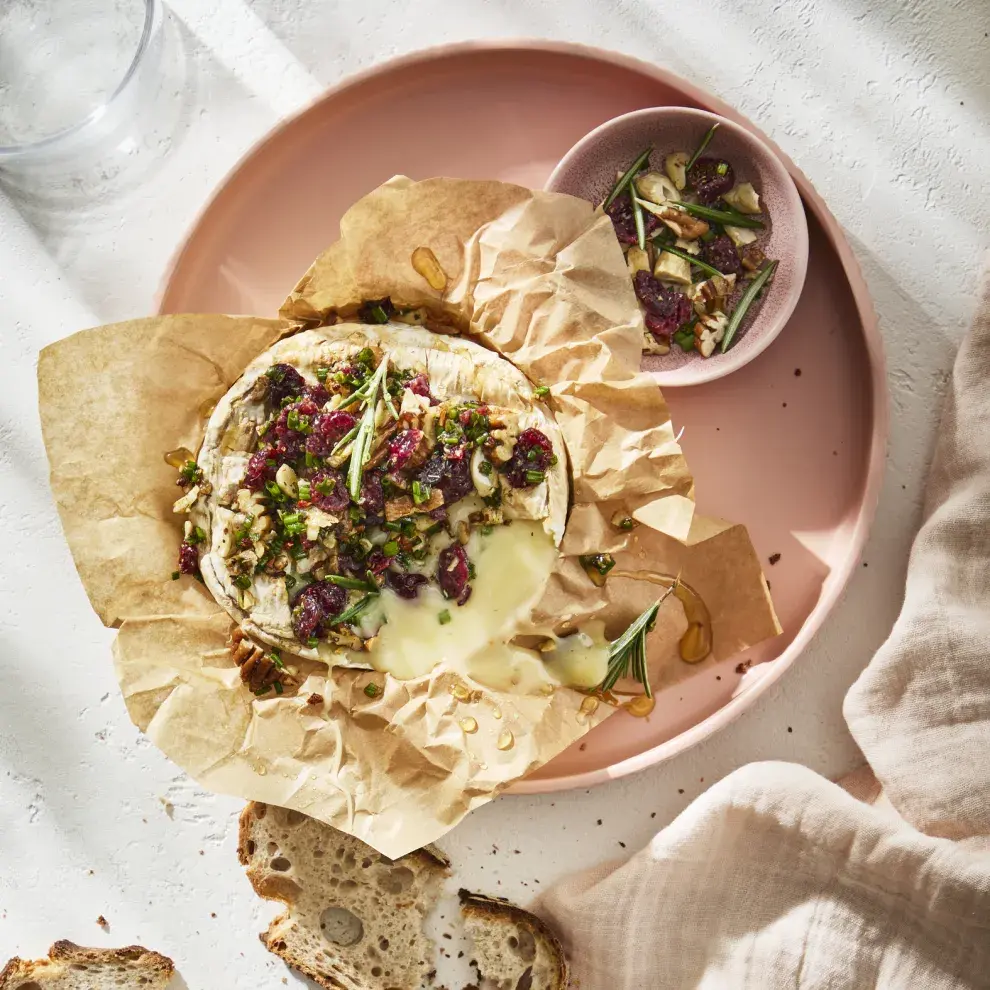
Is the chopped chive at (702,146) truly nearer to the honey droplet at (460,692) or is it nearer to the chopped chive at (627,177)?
the chopped chive at (627,177)

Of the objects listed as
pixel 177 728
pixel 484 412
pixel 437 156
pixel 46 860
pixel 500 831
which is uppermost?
pixel 437 156

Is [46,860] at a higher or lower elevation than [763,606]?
lower

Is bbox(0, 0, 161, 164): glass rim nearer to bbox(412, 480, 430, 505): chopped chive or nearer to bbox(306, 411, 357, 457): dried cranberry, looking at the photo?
bbox(306, 411, 357, 457): dried cranberry

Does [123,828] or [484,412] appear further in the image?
[123,828]

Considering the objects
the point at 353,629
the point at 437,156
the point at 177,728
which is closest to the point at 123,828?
the point at 177,728

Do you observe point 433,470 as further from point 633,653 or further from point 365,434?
point 633,653

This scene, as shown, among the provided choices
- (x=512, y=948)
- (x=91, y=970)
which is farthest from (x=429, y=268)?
(x=91, y=970)

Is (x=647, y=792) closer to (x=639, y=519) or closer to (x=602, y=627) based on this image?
(x=602, y=627)

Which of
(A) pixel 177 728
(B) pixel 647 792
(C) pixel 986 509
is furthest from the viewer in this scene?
(B) pixel 647 792
